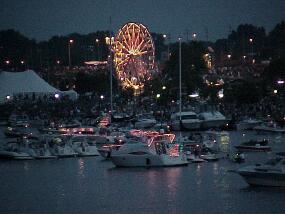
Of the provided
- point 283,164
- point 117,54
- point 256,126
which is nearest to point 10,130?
point 117,54

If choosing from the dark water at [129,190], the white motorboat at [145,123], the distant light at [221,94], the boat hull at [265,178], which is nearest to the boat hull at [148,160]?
the dark water at [129,190]

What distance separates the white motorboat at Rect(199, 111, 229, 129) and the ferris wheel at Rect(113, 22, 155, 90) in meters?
8.76

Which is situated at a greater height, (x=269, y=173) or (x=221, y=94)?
(x=221, y=94)

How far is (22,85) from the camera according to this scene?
71.9 m

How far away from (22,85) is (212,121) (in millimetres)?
19172

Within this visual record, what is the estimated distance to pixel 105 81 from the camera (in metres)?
90.6

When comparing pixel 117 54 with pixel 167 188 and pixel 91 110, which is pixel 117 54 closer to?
pixel 91 110

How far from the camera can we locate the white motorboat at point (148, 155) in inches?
1399

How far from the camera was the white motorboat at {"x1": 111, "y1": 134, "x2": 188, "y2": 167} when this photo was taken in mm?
35531

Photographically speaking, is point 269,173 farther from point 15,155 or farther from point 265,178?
point 15,155

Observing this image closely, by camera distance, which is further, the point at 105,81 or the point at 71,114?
the point at 105,81

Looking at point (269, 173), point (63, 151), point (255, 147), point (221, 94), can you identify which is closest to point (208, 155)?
point (255, 147)

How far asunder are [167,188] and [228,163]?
7.10 metres

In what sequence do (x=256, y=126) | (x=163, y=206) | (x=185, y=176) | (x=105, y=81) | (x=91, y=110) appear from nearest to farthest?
1. (x=163, y=206)
2. (x=185, y=176)
3. (x=256, y=126)
4. (x=91, y=110)
5. (x=105, y=81)
